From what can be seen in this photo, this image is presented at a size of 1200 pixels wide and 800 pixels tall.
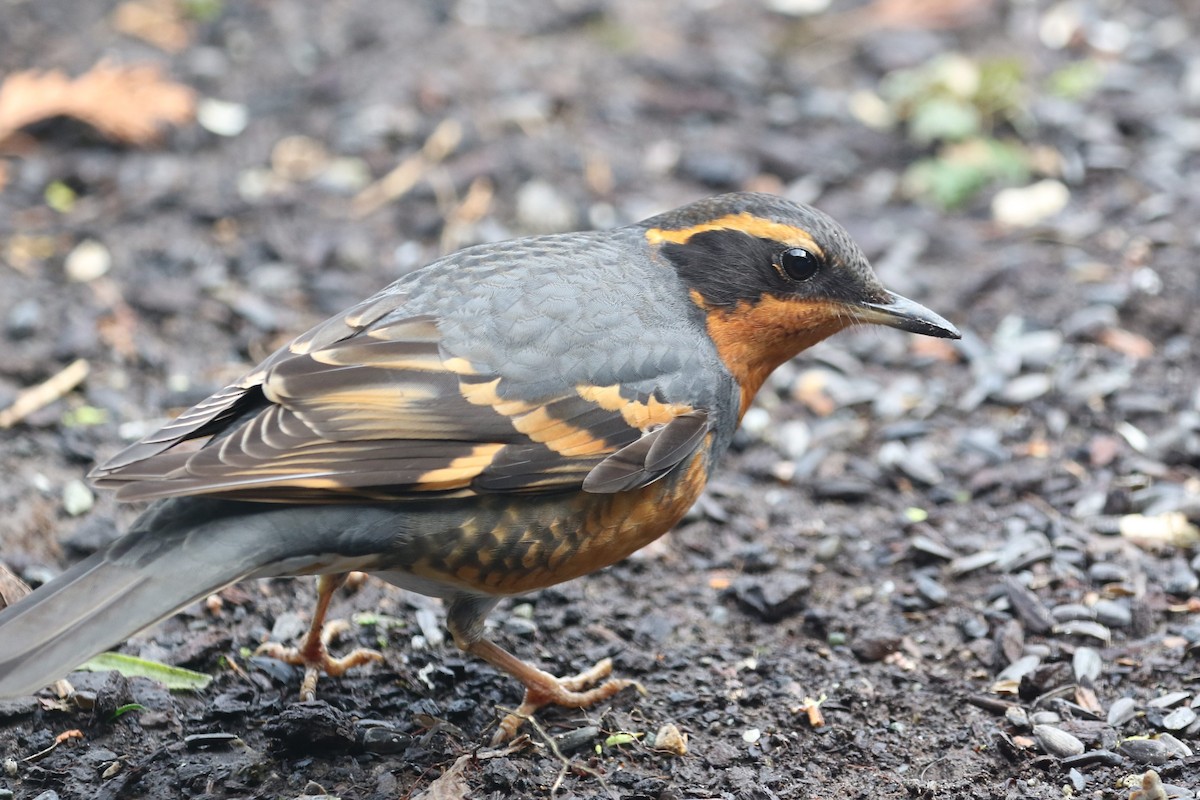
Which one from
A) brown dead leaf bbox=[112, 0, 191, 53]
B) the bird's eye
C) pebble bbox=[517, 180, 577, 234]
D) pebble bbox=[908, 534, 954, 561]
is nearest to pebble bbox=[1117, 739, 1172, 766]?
pebble bbox=[908, 534, 954, 561]

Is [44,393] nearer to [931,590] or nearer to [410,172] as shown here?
[410,172]

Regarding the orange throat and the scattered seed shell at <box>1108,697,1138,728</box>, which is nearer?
the scattered seed shell at <box>1108,697,1138,728</box>

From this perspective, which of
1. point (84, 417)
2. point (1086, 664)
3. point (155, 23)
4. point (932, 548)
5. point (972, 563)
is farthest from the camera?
point (155, 23)

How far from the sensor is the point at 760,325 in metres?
5.12

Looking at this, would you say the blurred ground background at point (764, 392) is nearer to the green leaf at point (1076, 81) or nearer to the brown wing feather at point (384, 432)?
the green leaf at point (1076, 81)

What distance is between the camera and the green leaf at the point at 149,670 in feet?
16.3

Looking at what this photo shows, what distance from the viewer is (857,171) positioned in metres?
8.88

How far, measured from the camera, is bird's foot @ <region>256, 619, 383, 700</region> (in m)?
5.06

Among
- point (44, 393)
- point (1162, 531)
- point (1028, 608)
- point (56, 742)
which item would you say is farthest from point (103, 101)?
point (1162, 531)

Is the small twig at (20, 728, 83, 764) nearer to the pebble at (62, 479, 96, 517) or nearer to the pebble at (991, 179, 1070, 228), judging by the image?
the pebble at (62, 479, 96, 517)

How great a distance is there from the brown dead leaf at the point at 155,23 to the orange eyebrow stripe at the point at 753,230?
5566 mm

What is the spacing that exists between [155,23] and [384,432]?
6335mm

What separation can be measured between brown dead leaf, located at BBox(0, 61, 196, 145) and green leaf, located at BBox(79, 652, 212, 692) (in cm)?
451

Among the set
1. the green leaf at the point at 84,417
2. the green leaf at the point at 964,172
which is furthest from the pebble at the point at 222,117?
the green leaf at the point at 964,172
